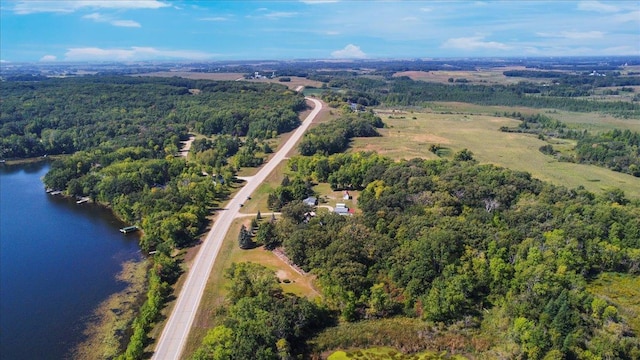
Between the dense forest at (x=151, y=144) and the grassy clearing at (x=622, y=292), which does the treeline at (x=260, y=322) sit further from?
the grassy clearing at (x=622, y=292)

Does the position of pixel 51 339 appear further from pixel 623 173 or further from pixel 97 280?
pixel 623 173

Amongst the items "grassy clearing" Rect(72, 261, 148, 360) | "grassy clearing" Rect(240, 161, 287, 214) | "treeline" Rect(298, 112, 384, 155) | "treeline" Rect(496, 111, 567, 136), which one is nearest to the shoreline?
"grassy clearing" Rect(240, 161, 287, 214)

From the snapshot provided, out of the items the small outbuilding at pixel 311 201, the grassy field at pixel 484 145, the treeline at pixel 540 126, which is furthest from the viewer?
the treeline at pixel 540 126

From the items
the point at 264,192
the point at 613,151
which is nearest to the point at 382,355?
the point at 264,192

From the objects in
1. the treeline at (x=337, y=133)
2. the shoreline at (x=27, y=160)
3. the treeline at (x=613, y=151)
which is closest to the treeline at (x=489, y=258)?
the treeline at (x=613, y=151)

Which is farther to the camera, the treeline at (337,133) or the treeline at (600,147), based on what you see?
the treeline at (337,133)

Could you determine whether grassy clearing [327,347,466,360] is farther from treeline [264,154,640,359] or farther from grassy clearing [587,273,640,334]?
grassy clearing [587,273,640,334]

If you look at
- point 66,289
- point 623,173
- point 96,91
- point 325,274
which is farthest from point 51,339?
point 96,91
